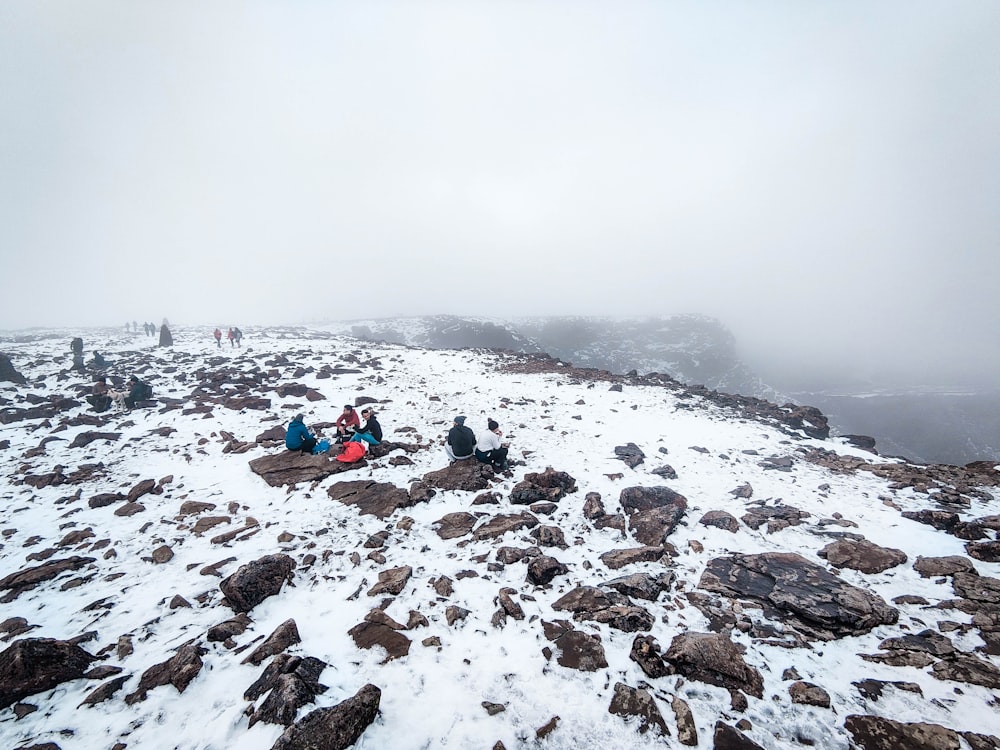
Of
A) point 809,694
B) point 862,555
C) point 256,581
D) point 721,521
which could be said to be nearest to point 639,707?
point 809,694

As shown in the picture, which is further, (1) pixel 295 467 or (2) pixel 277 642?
(1) pixel 295 467

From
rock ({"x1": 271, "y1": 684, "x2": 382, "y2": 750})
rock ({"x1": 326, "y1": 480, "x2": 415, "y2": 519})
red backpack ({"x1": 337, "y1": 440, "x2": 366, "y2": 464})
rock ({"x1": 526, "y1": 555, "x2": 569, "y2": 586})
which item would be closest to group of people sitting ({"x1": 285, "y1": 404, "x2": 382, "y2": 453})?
red backpack ({"x1": 337, "y1": 440, "x2": 366, "y2": 464})

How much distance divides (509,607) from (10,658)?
23.9ft

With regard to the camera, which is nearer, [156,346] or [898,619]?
[898,619]

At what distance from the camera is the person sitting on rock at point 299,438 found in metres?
12.9

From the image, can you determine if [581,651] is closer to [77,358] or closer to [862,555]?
[862,555]

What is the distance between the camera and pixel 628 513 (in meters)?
9.84

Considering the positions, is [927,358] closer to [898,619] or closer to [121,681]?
[898,619]

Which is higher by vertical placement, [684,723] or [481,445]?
[481,445]

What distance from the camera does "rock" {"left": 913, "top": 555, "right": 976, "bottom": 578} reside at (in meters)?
7.13

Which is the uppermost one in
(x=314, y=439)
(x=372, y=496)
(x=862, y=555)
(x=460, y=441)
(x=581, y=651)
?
(x=460, y=441)

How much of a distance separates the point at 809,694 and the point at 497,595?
185 inches

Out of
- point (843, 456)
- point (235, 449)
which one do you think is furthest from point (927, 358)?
point (235, 449)

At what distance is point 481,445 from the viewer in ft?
39.6
